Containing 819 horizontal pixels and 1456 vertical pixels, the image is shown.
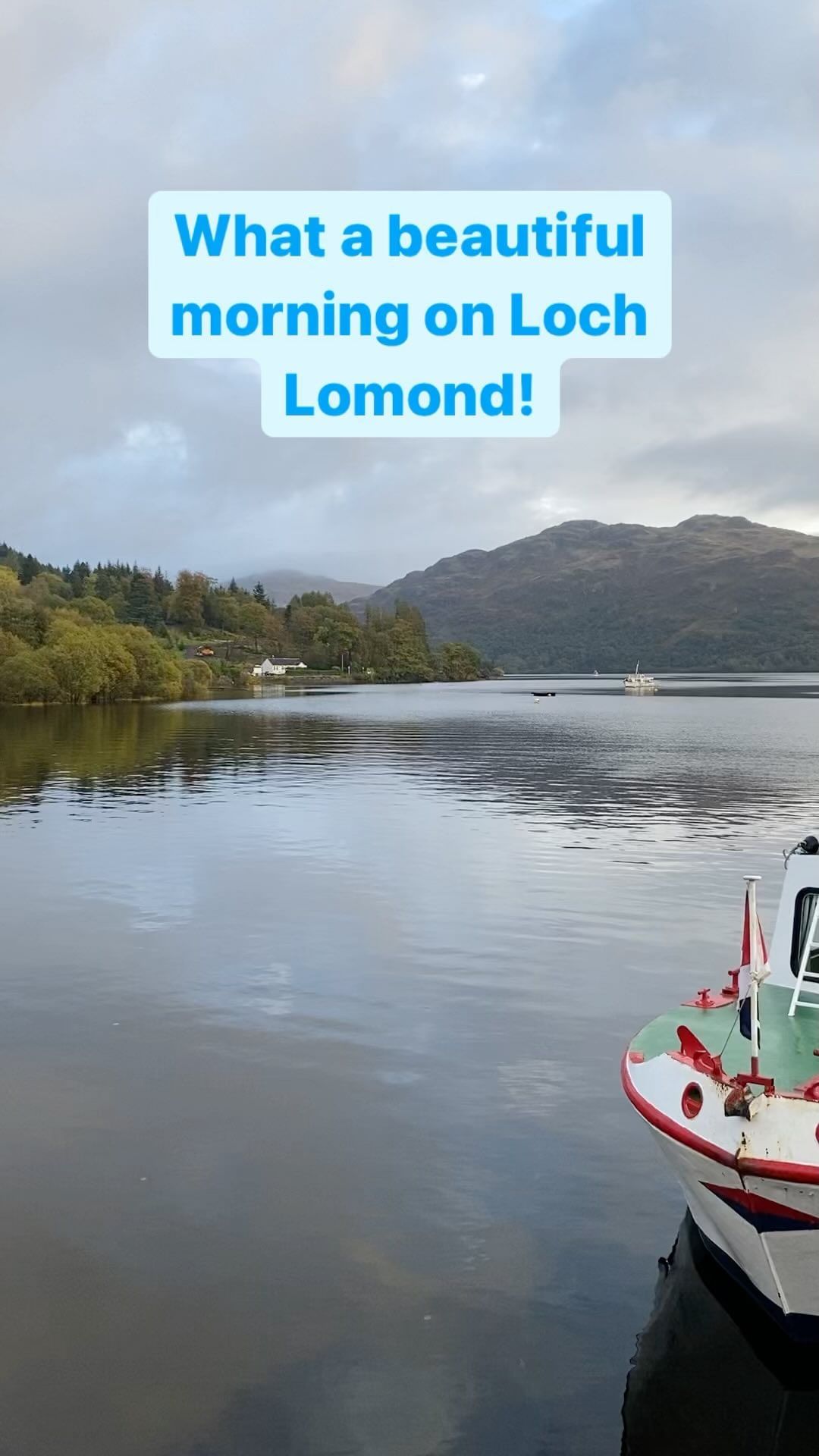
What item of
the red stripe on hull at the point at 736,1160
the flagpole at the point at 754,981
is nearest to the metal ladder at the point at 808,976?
the flagpole at the point at 754,981

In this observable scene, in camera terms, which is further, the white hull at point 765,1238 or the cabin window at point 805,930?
the cabin window at point 805,930

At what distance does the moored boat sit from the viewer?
10922mm

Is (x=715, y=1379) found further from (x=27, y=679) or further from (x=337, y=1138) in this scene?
(x=27, y=679)

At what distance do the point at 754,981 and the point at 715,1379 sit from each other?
414 centimetres

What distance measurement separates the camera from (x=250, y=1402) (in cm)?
1081

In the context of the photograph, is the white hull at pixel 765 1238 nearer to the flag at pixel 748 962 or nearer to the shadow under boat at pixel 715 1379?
the shadow under boat at pixel 715 1379

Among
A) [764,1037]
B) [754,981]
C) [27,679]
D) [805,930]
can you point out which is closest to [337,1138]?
[764,1037]

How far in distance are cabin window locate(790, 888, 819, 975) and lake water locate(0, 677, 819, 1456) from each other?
371 cm

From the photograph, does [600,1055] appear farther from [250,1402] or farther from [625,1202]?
[250,1402]

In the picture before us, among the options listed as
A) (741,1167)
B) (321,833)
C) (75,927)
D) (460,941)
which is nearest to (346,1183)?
(741,1167)

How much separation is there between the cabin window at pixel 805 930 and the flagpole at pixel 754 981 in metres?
2.01

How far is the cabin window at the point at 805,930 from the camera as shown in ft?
52.6

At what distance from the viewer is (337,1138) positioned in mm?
16938

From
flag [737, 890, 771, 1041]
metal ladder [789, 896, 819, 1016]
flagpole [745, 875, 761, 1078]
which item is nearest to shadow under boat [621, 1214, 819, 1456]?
flagpole [745, 875, 761, 1078]
